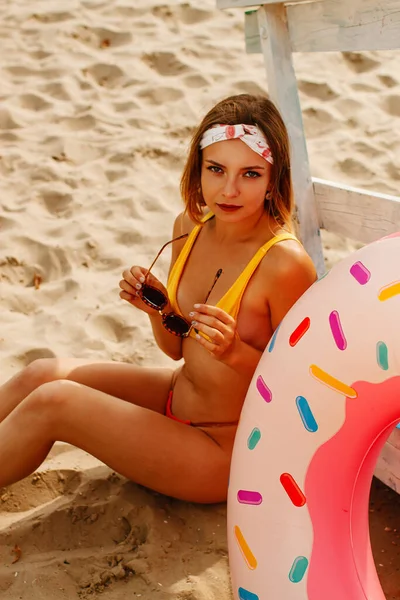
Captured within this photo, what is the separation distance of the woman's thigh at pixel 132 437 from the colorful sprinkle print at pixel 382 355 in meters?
0.82

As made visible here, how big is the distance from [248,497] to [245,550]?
0.39 ft

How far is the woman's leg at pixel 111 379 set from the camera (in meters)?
2.60

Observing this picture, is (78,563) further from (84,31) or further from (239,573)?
(84,31)

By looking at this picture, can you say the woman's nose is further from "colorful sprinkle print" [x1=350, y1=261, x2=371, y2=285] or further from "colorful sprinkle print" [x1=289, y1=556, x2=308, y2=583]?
"colorful sprinkle print" [x1=289, y1=556, x2=308, y2=583]

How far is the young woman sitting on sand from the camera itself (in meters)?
2.27

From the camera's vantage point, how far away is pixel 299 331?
1.79 m

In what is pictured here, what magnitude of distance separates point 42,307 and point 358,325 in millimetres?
2270

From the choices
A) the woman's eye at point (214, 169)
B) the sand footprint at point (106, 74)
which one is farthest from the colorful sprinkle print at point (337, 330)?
the sand footprint at point (106, 74)

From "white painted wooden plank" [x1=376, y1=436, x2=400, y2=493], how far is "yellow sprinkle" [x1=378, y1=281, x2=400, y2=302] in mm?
820

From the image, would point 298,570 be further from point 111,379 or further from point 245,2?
point 245,2

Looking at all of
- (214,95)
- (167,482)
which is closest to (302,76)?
(214,95)

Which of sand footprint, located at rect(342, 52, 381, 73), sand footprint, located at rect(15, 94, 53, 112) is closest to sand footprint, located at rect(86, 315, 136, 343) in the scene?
sand footprint, located at rect(15, 94, 53, 112)

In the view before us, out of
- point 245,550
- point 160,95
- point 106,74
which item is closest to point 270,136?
point 245,550

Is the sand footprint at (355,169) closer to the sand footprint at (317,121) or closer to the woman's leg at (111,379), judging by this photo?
the sand footprint at (317,121)
